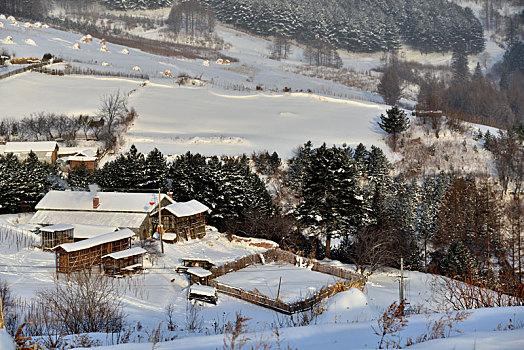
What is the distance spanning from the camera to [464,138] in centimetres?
4184

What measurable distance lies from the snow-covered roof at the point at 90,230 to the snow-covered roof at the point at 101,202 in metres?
1.81

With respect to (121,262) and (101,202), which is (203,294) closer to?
(121,262)

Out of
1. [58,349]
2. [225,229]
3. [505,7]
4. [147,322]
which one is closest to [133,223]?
[225,229]

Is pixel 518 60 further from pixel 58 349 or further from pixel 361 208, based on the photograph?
pixel 58 349

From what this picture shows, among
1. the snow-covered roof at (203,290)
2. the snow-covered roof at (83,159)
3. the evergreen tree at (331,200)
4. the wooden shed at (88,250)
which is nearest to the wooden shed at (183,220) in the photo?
the wooden shed at (88,250)

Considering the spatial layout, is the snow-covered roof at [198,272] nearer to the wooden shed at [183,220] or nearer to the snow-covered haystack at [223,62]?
the wooden shed at [183,220]

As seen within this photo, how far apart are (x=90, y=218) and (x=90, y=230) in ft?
5.82

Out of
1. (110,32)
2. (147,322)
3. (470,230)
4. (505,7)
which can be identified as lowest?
(470,230)

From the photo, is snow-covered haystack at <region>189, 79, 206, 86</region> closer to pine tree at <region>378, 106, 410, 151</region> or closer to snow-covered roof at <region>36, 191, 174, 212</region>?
pine tree at <region>378, 106, 410, 151</region>

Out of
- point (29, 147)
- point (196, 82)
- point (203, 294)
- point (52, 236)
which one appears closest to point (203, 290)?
point (203, 294)

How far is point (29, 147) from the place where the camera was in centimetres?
3603

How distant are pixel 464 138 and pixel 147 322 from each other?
37280mm

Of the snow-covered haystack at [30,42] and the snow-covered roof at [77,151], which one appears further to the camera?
the snow-covered haystack at [30,42]

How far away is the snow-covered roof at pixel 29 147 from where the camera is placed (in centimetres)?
3581
